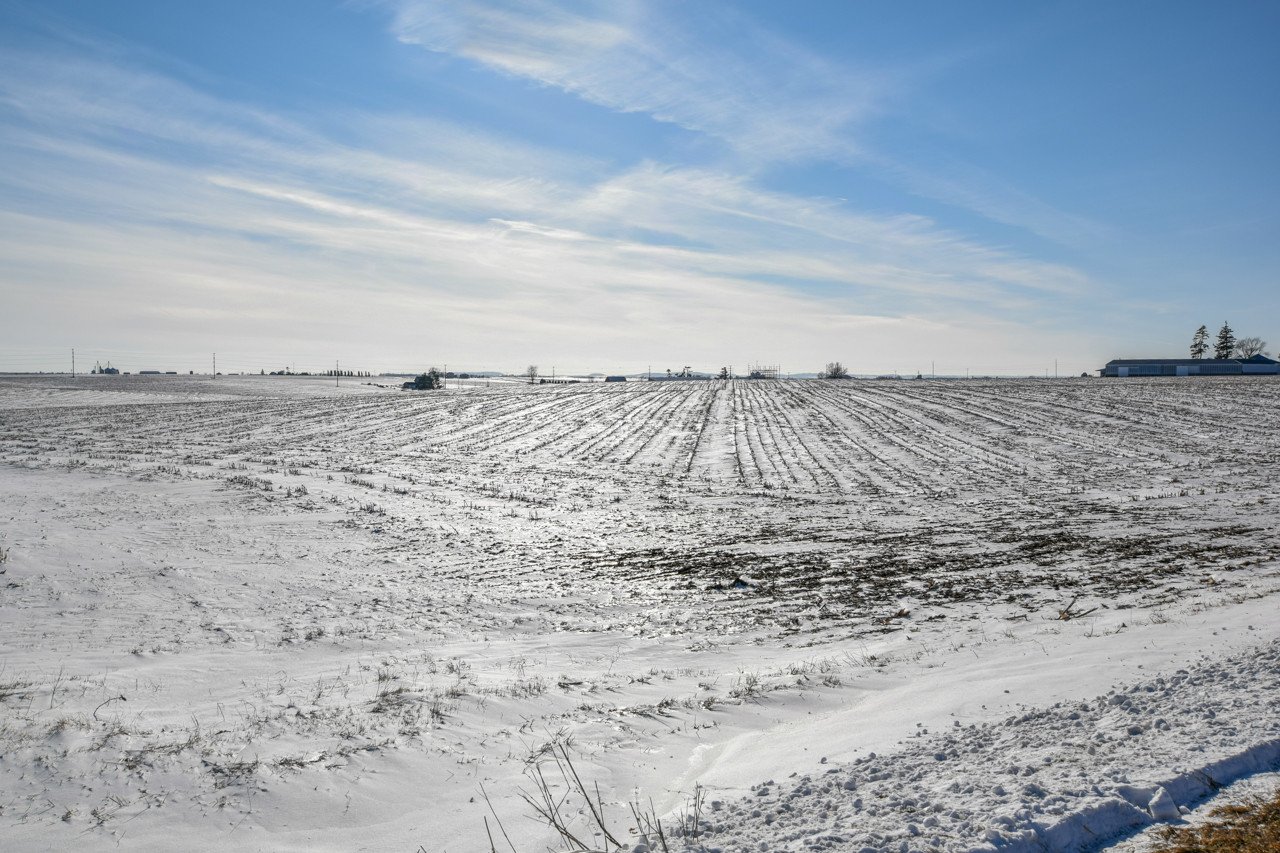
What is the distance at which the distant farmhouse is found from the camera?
120 metres


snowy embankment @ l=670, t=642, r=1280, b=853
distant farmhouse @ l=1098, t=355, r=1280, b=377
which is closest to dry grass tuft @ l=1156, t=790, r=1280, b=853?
snowy embankment @ l=670, t=642, r=1280, b=853

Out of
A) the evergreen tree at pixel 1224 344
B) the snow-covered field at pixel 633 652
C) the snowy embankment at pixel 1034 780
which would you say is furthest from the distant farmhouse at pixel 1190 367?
the snowy embankment at pixel 1034 780

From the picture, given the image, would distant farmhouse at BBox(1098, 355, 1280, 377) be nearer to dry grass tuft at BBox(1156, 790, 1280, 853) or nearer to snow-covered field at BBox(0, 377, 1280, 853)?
snow-covered field at BBox(0, 377, 1280, 853)

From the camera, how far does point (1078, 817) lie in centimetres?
448

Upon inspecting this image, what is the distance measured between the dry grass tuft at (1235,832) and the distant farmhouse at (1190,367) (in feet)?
459

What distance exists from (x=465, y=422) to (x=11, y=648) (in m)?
39.1

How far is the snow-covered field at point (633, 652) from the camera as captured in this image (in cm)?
530

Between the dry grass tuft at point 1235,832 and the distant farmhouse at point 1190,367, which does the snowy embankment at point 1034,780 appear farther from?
the distant farmhouse at point 1190,367

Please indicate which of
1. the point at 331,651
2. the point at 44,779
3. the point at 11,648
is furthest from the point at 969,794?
the point at 11,648

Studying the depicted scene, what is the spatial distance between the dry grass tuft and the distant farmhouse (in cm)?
13986

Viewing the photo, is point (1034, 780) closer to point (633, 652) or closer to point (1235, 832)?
point (1235, 832)

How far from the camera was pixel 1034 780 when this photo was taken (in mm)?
4961

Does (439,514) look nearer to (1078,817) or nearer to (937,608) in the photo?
(937,608)

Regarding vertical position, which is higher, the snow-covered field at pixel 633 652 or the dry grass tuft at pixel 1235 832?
the dry grass tuft at pixel 1235 832
